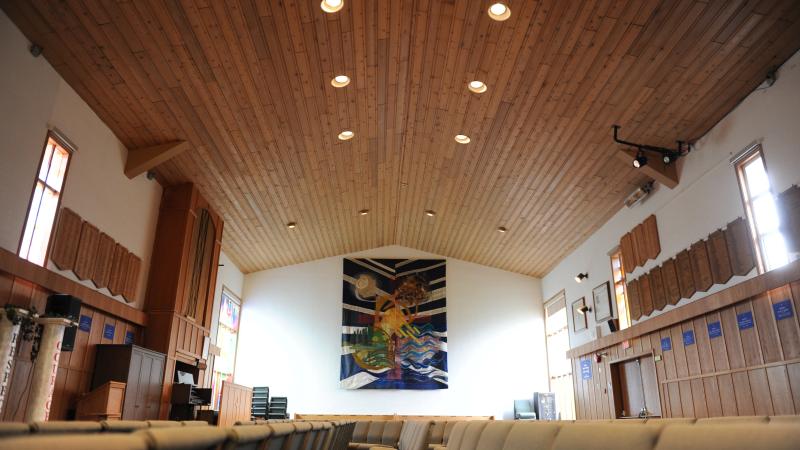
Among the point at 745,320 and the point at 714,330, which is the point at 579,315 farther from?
the point at 745,320

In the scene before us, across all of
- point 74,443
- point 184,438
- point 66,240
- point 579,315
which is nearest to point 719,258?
point 579,315

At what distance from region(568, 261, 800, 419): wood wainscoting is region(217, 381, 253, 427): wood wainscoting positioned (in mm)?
6759

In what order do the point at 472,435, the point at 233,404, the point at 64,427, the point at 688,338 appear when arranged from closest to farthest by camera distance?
the point at 64,427 < the point at 472,435 < the point at 688,338 < the point at 233,404

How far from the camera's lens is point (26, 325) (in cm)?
596

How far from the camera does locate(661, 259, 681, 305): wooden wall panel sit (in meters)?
7.80

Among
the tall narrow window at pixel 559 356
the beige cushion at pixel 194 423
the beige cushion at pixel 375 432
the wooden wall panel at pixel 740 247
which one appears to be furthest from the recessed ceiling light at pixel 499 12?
the tall narrow window at pixel 559 356

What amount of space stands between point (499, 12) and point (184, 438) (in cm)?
590

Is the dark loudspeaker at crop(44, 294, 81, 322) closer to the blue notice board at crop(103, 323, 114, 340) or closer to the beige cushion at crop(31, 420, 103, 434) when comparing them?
the blue notice board at crop(103, 323, 114, 340)

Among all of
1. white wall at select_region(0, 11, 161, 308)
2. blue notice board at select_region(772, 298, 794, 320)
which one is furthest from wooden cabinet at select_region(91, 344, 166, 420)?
blue notice board at select_region(772, 298, 794, 320)

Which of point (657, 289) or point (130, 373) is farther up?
point (657, 289)

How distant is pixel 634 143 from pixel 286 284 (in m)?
9.65

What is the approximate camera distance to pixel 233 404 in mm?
9812

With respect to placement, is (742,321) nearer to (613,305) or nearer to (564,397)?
(613,305)

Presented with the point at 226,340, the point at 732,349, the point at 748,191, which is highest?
the point at 748,191
